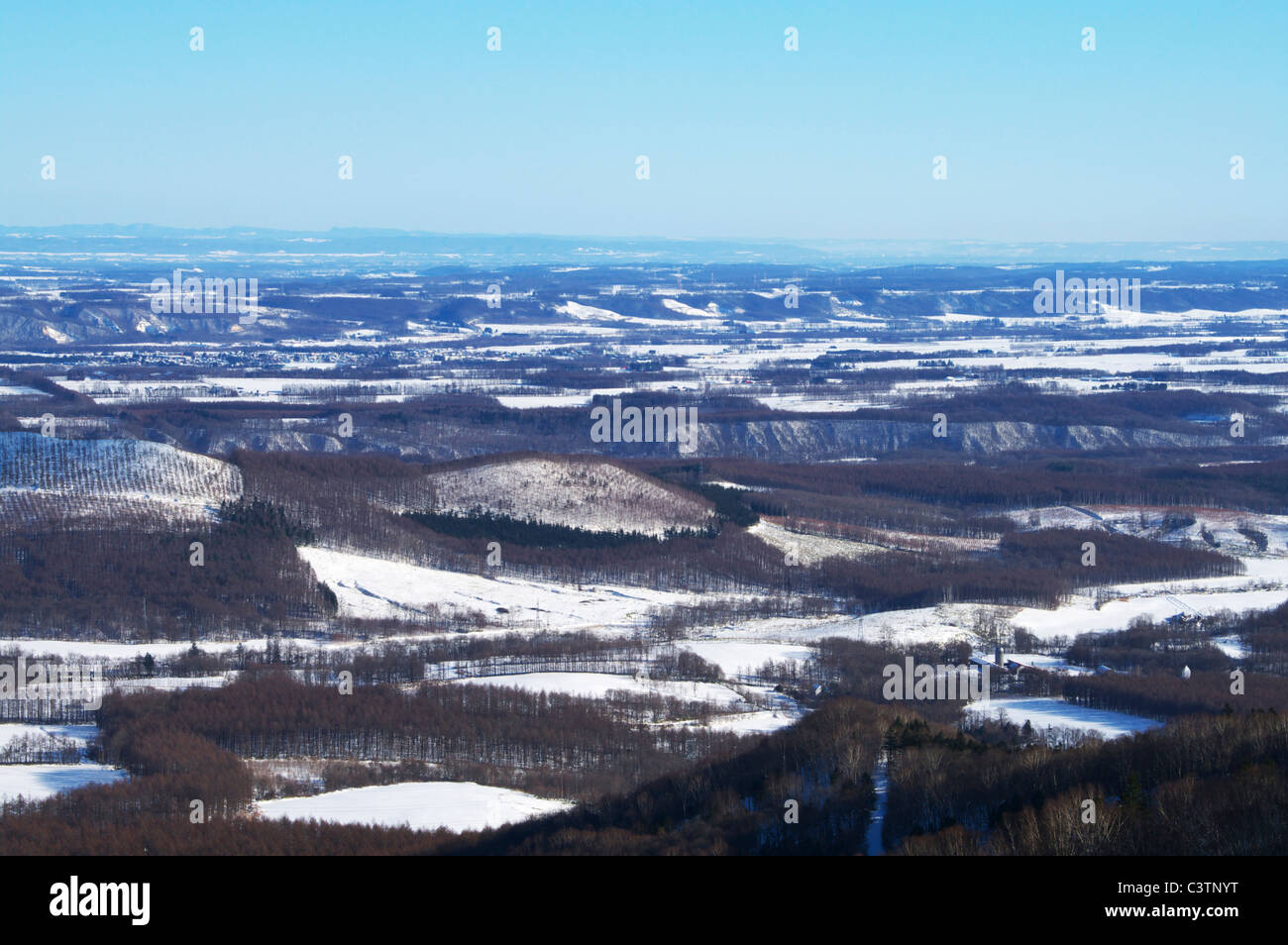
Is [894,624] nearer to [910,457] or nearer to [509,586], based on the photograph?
[509,586]

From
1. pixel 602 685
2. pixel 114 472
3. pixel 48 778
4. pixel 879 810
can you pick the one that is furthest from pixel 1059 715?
pixel 114 472

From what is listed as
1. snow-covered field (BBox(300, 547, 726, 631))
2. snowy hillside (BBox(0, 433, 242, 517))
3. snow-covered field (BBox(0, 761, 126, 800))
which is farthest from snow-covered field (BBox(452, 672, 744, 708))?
snowy hillside (BBox(0, 433, 242, 517))

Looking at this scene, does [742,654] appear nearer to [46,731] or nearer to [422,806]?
[422,806]

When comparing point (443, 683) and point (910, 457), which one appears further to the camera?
point (910, 457)

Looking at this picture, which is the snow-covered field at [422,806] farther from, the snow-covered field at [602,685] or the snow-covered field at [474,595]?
the snow-covered field at [474,595]

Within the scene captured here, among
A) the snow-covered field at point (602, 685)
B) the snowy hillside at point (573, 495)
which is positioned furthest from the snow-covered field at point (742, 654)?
the snowy hillside at point (573, 495)
